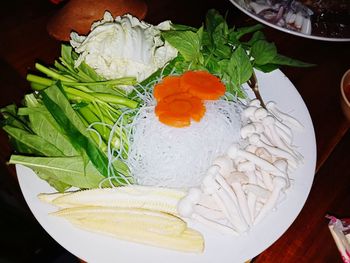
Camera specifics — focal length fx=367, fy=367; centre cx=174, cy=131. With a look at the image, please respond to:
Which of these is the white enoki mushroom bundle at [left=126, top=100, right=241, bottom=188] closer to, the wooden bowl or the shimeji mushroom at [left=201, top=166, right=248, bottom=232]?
the shimeji mushroom at [left=201, top=166, right=248, bottom=232]

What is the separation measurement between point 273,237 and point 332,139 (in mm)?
501

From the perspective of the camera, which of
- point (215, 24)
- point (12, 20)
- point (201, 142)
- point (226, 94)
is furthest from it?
point (12, 20)

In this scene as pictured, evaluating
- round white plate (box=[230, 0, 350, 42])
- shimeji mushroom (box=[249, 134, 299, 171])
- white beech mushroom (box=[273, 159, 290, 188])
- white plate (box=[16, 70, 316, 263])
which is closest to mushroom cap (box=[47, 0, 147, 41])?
round white plate (box=[230, 0, 350, 42])

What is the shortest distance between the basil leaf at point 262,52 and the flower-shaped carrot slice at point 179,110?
360 mm

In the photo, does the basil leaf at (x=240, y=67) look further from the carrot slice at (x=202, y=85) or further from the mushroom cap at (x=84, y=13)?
the mushroom cap at (x=84, y=13)

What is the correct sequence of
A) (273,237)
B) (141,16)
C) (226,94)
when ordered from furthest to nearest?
1. (141,16)
2. (226,94)
3. (273,237)

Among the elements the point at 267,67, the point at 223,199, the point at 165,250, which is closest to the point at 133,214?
the point at 165,250

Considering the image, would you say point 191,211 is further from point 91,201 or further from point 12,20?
point 12,20

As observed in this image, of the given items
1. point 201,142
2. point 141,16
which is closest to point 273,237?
point 201,142

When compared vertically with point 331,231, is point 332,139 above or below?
above

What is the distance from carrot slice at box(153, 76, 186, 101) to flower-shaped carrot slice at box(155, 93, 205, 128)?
0.07 feet

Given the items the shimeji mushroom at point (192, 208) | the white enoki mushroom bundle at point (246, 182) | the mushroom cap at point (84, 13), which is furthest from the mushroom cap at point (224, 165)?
A: the mushroom cap at point (84, 13)

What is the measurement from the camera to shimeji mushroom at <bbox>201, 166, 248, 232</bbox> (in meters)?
1.05

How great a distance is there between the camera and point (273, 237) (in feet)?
3.45
